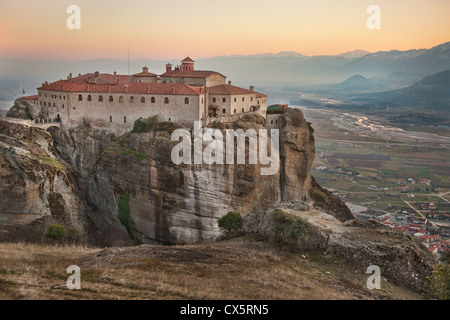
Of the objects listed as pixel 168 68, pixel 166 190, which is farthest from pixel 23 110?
pixel 166 190

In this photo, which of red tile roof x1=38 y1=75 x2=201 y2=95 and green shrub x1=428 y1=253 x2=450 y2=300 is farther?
red tile roof x1=38 y1=75 x2=201 y2=95

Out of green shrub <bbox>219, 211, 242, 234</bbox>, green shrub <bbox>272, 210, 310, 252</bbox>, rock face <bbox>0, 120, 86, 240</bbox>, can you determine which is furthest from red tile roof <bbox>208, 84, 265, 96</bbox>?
green shrub <bbox>272, 210, 310, 252</bbox>

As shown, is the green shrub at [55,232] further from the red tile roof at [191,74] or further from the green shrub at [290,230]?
the red tile roof at [191,74]

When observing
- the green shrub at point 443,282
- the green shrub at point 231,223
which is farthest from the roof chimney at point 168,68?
the green shrub at point 443,282

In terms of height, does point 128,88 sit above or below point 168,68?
below

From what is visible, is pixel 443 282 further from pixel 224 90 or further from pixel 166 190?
pixel 224 90

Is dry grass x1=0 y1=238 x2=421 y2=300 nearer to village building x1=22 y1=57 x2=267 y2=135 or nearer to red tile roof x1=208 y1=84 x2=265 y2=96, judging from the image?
village building x1=22 y1=57 x2=267 y2=135
